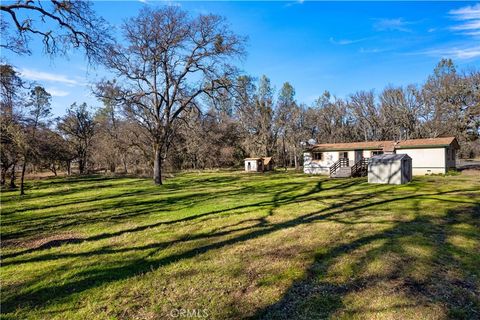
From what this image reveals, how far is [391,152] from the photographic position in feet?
89.8

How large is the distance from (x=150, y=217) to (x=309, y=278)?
22.9ft

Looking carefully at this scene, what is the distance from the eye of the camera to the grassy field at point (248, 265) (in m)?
3.96

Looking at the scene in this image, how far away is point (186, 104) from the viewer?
2139cm

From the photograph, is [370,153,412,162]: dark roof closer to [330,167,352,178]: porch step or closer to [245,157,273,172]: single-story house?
[330,167,352,178]: porch step

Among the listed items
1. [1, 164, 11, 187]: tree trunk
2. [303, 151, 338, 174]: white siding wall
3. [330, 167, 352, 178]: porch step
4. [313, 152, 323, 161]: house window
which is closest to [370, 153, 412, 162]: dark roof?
[330, 167, 352, 178]: porch step

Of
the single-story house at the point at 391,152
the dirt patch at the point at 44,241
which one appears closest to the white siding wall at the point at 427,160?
the single-story house at the point at 391,152

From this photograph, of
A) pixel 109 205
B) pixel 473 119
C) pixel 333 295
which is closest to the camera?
pixel 333 295

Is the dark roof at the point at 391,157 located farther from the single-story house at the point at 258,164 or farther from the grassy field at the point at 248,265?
the single-story house at the point at 258,164

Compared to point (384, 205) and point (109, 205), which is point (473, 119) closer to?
point (384, 205)

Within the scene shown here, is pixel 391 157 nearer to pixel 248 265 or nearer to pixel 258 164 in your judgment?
pixel 248 265

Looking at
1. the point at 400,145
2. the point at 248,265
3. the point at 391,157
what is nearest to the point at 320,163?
the point at 400,145

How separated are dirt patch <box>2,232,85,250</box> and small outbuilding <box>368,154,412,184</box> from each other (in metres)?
18.9

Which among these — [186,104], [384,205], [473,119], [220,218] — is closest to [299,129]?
[473,119]

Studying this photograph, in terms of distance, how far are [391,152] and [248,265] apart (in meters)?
26.8
